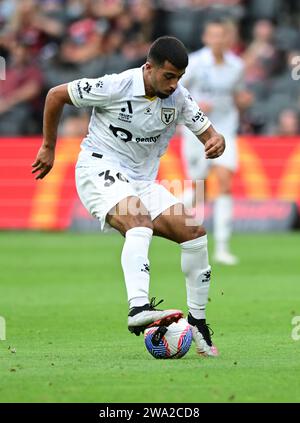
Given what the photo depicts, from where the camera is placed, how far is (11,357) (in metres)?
7.62

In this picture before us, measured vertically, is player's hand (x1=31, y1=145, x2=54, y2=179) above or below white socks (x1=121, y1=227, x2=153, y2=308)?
above

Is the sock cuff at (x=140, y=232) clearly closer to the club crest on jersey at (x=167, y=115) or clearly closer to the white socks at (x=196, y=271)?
the white socks at (x=196, y=271)

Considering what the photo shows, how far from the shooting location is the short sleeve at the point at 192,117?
8164mm

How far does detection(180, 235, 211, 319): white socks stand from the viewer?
793 cm

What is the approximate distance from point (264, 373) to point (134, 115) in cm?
219

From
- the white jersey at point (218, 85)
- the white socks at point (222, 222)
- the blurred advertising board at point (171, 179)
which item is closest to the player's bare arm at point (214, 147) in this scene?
the white socks at point (222, 222)

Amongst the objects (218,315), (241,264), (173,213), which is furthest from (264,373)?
(241,264)

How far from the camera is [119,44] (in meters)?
22.4

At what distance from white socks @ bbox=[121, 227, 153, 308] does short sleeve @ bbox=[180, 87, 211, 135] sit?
1.03 meters

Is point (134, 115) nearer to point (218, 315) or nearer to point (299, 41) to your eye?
point (218, 315)

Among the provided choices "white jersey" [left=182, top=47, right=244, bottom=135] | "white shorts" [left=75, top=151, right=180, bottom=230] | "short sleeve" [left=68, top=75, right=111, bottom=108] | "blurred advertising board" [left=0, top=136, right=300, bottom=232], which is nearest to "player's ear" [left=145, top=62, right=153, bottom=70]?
"short sleeve" [left=68, top=75, right=111, bottom=108]

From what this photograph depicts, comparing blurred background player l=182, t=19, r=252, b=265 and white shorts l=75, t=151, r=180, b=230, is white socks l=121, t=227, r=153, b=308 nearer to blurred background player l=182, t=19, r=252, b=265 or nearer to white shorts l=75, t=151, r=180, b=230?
white shorts l=75, t=151, r=180, b=230

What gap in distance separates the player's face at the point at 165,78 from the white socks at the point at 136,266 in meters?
0.97

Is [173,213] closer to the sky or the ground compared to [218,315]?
closer to the sky
